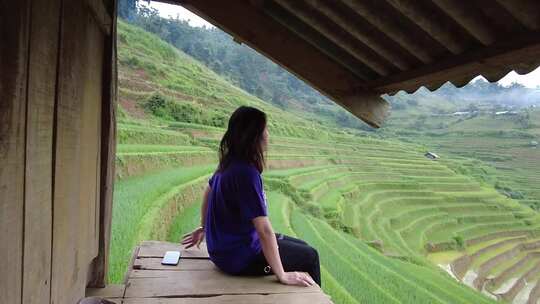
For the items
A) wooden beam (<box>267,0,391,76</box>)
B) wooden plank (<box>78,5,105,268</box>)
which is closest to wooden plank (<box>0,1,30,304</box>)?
wooden plank (<box>78,5,105,268</box>)

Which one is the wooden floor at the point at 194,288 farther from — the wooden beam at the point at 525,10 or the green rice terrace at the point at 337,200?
the green rice terrace at the point at 337,200

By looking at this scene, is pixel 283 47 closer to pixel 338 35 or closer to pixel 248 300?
pixel 338 35

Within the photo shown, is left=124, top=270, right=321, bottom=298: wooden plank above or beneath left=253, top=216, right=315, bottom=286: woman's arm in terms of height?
beneath

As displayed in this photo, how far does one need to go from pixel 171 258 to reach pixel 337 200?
44.8 feet

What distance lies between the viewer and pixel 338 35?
2.16m

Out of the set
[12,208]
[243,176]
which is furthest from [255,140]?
[12,208]

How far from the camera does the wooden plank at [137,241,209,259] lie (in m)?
2.32

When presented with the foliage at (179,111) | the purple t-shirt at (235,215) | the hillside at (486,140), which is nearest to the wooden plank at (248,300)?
the purple t-shirt at (235,215)

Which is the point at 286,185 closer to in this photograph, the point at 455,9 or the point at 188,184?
the point at 188,184

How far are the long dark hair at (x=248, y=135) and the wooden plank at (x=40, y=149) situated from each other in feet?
2.87

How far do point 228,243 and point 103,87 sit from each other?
87 cm

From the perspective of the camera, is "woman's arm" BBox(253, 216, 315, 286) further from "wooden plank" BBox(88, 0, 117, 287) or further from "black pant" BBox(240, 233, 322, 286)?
"wooden plank" BBox(88, 0, 117, 287)

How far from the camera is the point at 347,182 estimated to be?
64.6ft

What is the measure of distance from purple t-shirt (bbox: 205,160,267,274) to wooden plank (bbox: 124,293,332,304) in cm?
23
